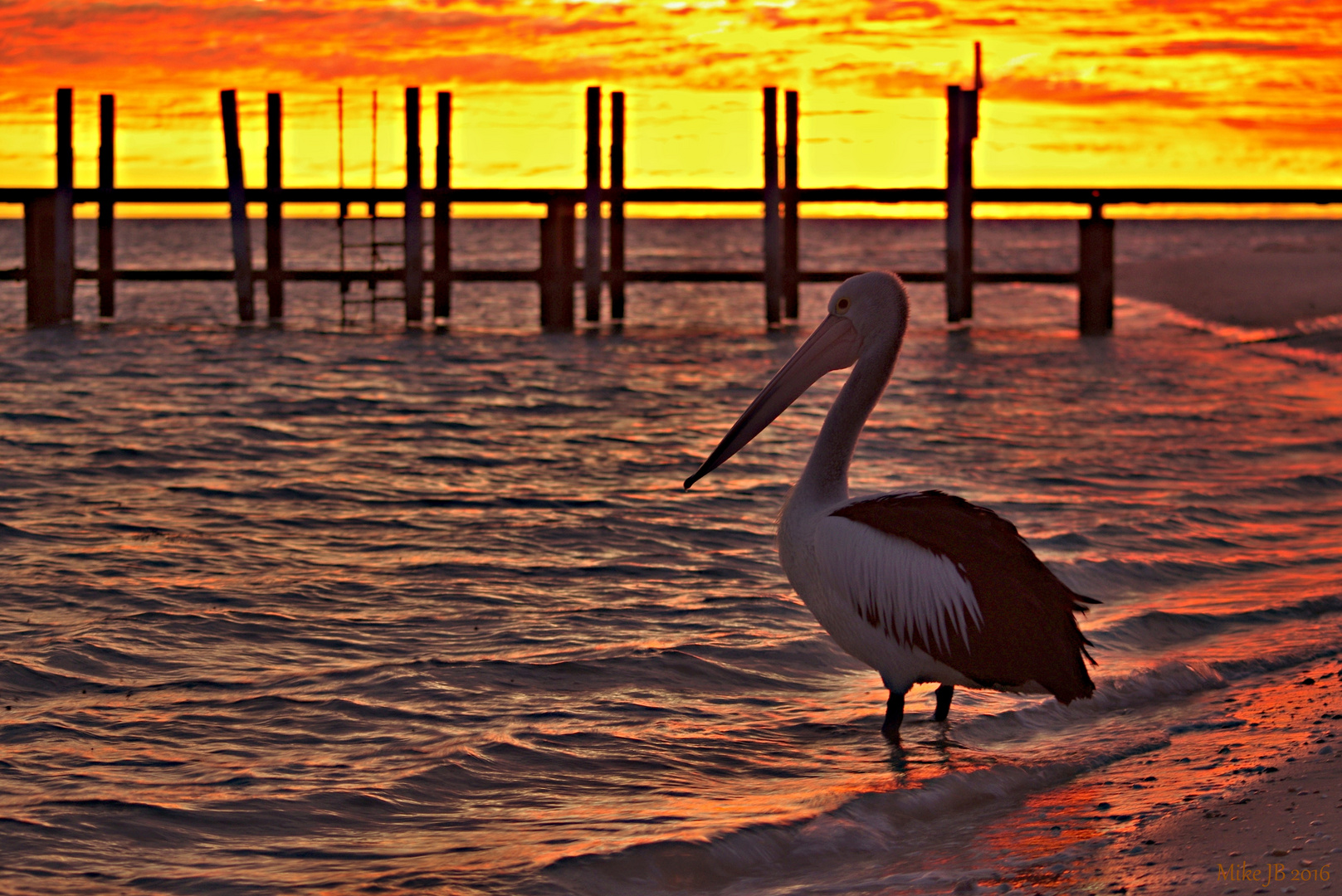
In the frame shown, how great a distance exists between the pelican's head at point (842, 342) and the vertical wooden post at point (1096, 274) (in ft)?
42.2

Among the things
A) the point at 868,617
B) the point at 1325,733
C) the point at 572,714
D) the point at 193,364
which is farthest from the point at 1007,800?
the point at 193,364

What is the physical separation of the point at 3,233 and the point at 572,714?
98.1 meters

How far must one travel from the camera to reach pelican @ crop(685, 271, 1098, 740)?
3.92 m

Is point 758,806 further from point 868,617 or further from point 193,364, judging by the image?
point 193,364

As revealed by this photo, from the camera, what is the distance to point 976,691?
15.9ft

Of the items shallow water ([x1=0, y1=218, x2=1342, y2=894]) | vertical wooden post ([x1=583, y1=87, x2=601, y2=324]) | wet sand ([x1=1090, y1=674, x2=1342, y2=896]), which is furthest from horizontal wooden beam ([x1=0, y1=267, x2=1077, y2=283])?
wet sand ([x1=1090, y1=674, x2=1342, y2=896])

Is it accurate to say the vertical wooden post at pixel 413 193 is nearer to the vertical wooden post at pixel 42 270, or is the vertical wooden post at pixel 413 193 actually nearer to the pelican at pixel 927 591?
the vertical wooden post at pixel 42 270

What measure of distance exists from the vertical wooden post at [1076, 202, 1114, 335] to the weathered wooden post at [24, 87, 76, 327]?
12.4 m

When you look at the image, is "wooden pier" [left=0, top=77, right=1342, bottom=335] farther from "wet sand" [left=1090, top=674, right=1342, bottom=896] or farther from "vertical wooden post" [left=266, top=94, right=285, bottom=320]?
"wet sand" [left=1090, top=674, right=1342, bottom=896]

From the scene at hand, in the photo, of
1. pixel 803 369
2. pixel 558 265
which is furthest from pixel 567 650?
pixel 558 265

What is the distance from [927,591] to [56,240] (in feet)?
55.8

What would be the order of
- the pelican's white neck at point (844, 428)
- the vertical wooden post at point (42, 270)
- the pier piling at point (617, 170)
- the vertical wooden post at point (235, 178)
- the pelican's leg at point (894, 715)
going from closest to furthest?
the pelican's leg at point (894, 715) → the pelican's white neck at point (844, 428) → the pier piling at point (617, 170) → the vertical wooden post at point (235, 178) → the vertical wooden post at point (42, 270)

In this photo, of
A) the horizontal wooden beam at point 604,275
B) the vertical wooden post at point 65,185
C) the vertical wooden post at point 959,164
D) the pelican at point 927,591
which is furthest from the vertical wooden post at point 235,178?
the pelican at point 927,591

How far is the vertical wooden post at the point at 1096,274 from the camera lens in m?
17.2
